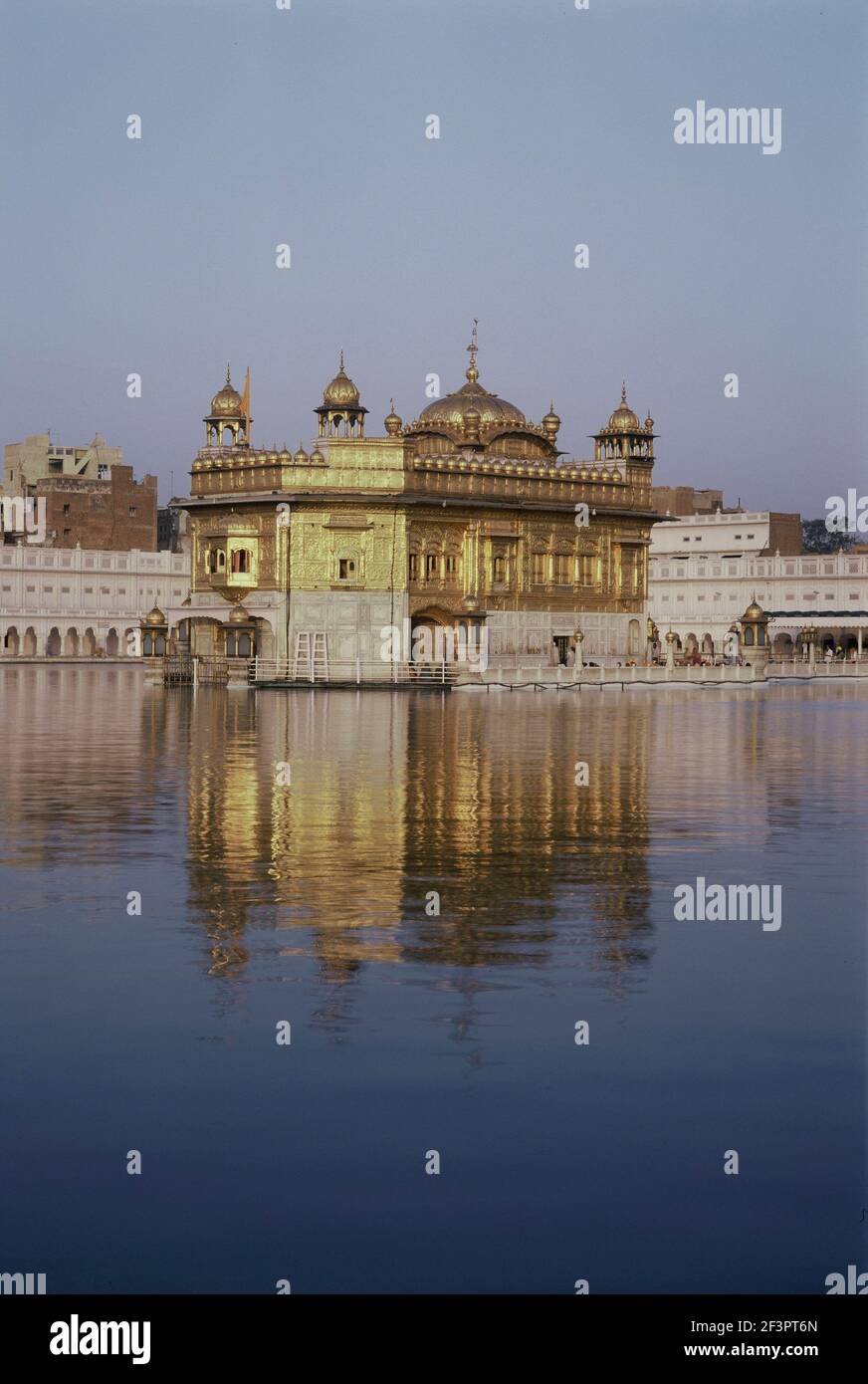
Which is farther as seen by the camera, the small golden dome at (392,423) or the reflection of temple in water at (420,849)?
the small golden dome at (392,423)

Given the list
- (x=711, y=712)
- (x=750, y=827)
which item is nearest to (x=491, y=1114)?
(x=750, y=827)

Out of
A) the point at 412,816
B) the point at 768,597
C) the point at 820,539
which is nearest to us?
the point at 412,816

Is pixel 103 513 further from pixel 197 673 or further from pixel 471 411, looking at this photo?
pixel 197 673

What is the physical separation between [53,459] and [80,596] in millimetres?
31127

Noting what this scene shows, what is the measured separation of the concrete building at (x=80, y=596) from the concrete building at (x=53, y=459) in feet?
75.6

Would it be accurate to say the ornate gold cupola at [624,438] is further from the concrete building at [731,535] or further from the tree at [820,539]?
the tree at [820,539]

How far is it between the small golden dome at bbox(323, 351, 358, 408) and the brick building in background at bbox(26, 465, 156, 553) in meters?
47.7

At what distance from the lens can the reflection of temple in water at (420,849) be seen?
1214cm

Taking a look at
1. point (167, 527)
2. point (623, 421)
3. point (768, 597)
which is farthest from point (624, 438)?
point (167, 527)

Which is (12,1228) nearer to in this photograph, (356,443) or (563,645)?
(356,443)

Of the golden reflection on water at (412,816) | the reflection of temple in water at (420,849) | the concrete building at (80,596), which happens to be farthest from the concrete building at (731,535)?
the reflection of temple in water at (420,849)

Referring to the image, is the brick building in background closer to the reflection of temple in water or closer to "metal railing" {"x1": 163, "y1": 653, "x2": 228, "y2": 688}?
"metal railing" {"x1": 163, "y1": 653, "x2": 228, "y2": 688}

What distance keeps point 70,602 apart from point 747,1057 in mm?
108048

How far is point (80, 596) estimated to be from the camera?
4535 inches
